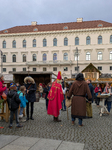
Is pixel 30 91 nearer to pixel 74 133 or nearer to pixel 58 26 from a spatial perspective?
pixel 74 133

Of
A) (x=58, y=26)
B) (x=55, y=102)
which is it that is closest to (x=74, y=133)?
(x=55, y=102)

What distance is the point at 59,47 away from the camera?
4709cm

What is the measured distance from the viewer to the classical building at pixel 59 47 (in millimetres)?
45125

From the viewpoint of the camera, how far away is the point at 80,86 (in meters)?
6.03

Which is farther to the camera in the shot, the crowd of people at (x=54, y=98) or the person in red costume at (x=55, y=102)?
the person in red costume at (x=55, y=102)

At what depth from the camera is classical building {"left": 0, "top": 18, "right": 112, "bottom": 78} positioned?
4512 centimetres

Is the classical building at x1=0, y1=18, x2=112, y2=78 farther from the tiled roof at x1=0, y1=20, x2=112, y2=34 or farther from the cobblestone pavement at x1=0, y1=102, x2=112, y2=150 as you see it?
the cobblestone pavement at x1=0, y1=102, x2=112, y2=150

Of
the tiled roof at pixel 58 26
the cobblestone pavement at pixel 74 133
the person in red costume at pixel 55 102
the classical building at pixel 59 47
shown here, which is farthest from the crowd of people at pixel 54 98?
the tiled roof at pixel 58 26

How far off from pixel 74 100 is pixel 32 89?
2139 mm

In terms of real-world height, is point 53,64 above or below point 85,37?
below

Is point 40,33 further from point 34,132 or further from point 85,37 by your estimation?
point 34,132

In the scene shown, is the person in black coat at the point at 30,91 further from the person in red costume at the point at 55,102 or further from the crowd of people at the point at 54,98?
the person in red costume at the point at 55,102

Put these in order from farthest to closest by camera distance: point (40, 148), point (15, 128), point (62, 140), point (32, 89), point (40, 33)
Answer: point (40, 33)
point (32, 89)
point (15, 128)
point (62, 140)
point (40, 148)

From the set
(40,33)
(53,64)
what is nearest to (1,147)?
(53,64)
